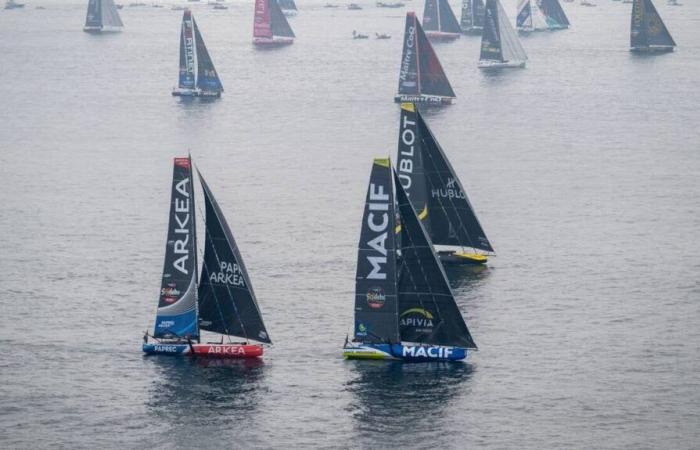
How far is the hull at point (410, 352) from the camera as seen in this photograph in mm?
99750

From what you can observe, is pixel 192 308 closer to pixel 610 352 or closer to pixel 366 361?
pixel 366 361

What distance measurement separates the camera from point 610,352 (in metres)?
105

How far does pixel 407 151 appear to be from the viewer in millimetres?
122938

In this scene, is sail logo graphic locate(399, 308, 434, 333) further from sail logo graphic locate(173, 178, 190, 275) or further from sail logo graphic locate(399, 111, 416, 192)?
sail logo graphic locate(399, 111, 416, 192)

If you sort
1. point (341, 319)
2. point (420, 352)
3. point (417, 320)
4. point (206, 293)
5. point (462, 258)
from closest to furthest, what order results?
point (417, 320) < point (420, 352) < point (206, 293) < point (341, 319) < point (462, 258)

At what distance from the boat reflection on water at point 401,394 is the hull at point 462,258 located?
26.4 metres

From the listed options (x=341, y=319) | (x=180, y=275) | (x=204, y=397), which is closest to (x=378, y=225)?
(x=180, y=275)

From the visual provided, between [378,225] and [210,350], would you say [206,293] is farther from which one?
[378,225]

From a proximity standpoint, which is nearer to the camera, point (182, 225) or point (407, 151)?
point (182, 225)

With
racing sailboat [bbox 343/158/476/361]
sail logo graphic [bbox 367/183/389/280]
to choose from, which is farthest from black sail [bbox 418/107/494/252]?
sail logo graphic [bbox 367/183/389/280]

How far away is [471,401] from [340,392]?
8.38 metres

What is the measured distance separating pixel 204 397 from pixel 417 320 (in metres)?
15.0

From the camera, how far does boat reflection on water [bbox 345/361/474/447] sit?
91.0 metres

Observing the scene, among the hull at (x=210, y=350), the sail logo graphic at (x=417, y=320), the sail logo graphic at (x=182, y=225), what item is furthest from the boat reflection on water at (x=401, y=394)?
the sail logo graphic at (x=182, y=225)
